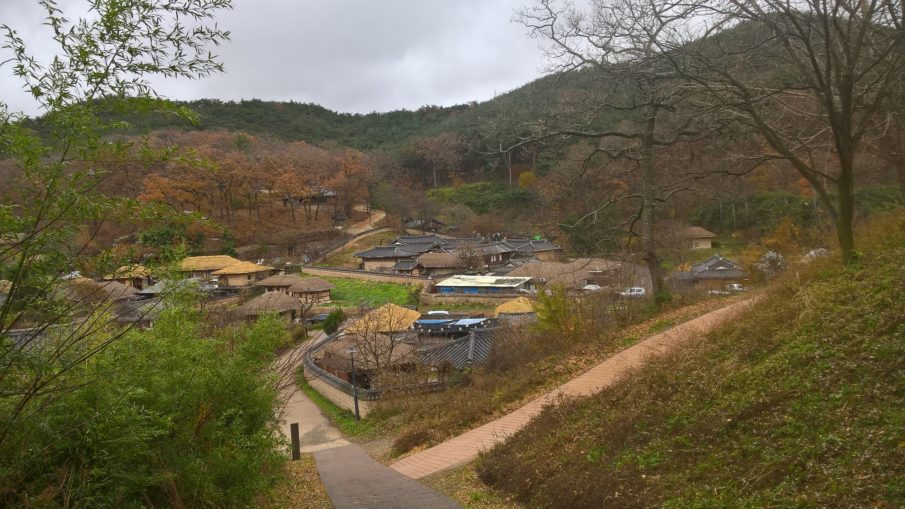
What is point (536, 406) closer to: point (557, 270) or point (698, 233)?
point (557, 270)

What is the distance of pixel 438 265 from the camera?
40188 mm

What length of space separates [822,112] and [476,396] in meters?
7.30

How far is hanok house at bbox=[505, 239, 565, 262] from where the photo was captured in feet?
146

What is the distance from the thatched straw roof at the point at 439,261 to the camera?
4019 cm

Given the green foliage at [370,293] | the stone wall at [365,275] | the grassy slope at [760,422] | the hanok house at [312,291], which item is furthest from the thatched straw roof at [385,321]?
the grassy slope at [760,422]

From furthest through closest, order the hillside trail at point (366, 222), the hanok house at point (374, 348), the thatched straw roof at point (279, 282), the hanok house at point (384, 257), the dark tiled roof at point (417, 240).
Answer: the hillside trail at point (366, 222) < the dark tiled roof at point (417, 240) < the hanok house at point (384, 257) < the thatched straw roof at point (279, 282) < the hanok house at point (374, 348)

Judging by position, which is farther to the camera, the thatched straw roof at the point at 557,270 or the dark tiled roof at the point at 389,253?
the dark tiled roof at the point at 389,253

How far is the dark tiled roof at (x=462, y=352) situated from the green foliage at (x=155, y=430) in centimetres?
1143

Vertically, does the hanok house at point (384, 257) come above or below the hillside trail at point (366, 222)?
below

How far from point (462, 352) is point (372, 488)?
11.2 meters

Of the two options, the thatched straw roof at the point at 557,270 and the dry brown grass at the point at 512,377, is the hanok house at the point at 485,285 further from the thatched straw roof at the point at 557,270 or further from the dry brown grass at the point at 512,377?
the dry brown grass at the point at 512,377

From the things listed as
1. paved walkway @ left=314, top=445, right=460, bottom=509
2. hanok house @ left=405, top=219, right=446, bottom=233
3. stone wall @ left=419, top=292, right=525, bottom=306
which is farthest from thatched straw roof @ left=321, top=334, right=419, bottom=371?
hanok house @ left=405, top=219, right=446, bottom=233

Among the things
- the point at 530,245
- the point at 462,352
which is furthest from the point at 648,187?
the point at 530,245

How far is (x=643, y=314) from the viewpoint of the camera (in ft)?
42.2
